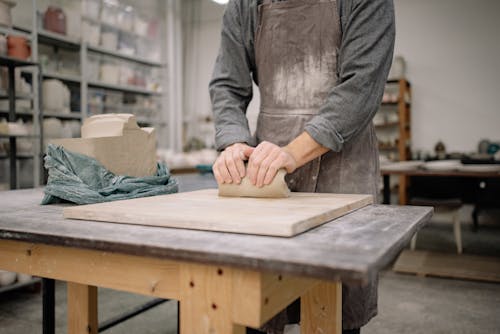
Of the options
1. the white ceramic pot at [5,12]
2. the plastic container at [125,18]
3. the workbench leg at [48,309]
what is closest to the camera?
the workbench leg at [48,309]

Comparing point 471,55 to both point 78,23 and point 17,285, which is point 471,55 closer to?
point 78,23

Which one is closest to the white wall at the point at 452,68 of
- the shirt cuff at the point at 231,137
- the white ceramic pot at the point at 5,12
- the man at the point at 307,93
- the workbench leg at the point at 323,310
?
the white ceramic pot at the point at 5,12

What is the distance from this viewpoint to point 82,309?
153 cm

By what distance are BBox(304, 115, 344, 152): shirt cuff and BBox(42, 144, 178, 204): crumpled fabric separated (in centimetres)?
52

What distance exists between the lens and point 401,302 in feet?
9.86

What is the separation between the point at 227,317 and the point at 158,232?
21 cm

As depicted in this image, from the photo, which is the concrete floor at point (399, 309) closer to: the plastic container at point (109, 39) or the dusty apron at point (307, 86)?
the dusty apron at point (307, 86)

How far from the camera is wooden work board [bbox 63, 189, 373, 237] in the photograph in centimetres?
79

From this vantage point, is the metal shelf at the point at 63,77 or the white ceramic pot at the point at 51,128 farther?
the metal shelf at the point at 63,77

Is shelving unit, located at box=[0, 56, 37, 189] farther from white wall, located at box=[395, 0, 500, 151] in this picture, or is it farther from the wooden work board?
white wall, located at box=[395, 0, 500, 151]

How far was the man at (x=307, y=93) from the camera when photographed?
1223mm

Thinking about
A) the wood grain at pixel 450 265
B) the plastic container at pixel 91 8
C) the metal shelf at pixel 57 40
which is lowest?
the wood grain at pixel 450 265

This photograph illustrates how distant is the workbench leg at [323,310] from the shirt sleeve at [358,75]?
381 millimetres

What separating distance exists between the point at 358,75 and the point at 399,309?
2.13 metres
